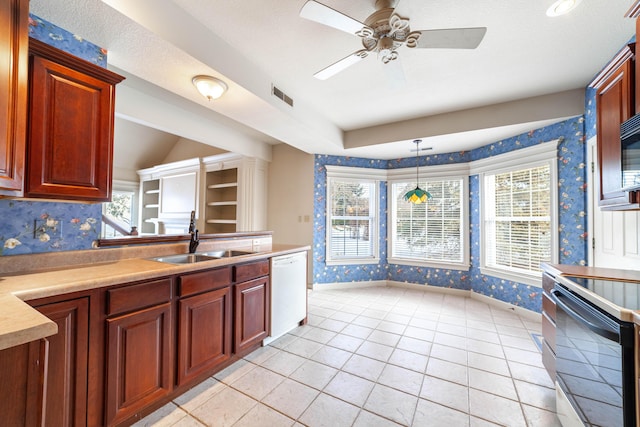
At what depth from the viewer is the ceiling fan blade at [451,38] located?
1.60 metres

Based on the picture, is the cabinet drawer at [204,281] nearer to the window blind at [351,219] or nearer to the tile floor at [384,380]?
the tile floor at [384,380]

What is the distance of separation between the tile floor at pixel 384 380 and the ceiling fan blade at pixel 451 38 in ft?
8.03

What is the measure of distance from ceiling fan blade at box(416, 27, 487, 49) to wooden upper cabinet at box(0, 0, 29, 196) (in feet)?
7.06

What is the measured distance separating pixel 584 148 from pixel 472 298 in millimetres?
2579

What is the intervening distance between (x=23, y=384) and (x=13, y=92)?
128cm

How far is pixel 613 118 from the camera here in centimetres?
169

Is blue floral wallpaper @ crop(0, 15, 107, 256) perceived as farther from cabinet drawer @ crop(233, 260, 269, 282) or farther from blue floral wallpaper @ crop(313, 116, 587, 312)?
blue floral wallpaper @ crop(313, 116, 587, 312)

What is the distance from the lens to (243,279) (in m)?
2.32

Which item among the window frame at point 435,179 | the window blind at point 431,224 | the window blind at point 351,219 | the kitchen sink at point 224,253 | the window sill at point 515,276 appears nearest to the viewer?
the kitchen sink at point 224,253

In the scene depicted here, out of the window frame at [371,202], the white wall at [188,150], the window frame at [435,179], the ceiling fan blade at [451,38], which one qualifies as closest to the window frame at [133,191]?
the white wall at [188,150]

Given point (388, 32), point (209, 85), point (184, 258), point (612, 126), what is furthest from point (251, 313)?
point (612, 126)

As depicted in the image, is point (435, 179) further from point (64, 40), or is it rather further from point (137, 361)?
point (64, 40)

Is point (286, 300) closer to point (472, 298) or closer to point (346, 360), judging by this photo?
point (346, 360)

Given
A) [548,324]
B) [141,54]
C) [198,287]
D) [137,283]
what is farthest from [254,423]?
[141,54]
